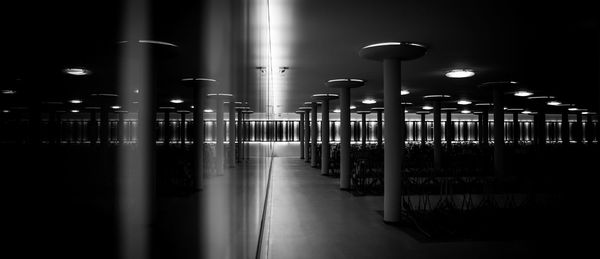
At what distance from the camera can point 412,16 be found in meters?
5.04

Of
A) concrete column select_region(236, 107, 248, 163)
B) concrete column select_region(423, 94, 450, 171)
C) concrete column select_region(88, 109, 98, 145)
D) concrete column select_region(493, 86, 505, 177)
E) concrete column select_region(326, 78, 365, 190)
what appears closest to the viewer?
concrete column select_region(88, 109, 98, 145)

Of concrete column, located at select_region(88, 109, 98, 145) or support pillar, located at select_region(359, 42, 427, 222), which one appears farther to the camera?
support pillar, located at select_region(359, 42, 427, 222)

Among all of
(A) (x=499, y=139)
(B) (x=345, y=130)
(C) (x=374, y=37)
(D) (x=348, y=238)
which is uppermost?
(C) (x=374, y=37)

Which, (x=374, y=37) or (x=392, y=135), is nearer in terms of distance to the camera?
(x=374, y=37)

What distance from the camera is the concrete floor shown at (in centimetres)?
538

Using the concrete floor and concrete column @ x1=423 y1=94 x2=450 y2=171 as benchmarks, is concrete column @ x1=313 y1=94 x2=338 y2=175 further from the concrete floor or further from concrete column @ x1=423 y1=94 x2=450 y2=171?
the concrete floor

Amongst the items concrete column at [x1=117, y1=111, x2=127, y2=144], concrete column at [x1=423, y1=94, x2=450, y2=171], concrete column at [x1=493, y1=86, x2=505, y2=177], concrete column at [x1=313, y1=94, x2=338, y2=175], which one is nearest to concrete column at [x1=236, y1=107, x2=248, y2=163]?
concrete column at [x1=117, y1=111, x2=127, y2=144]

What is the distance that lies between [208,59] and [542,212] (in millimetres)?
7696

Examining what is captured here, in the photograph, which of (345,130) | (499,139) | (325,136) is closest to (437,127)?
(499,139)

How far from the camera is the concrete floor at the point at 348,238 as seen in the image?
17.6 feet

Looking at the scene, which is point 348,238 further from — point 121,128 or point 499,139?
point 499,139

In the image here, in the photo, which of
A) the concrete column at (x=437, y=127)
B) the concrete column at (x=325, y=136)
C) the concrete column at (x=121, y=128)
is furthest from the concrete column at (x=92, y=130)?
the concrete column at (x=437, y=127)

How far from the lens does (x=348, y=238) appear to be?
6156 millimetres

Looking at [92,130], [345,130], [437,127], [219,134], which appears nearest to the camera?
[92,130]
